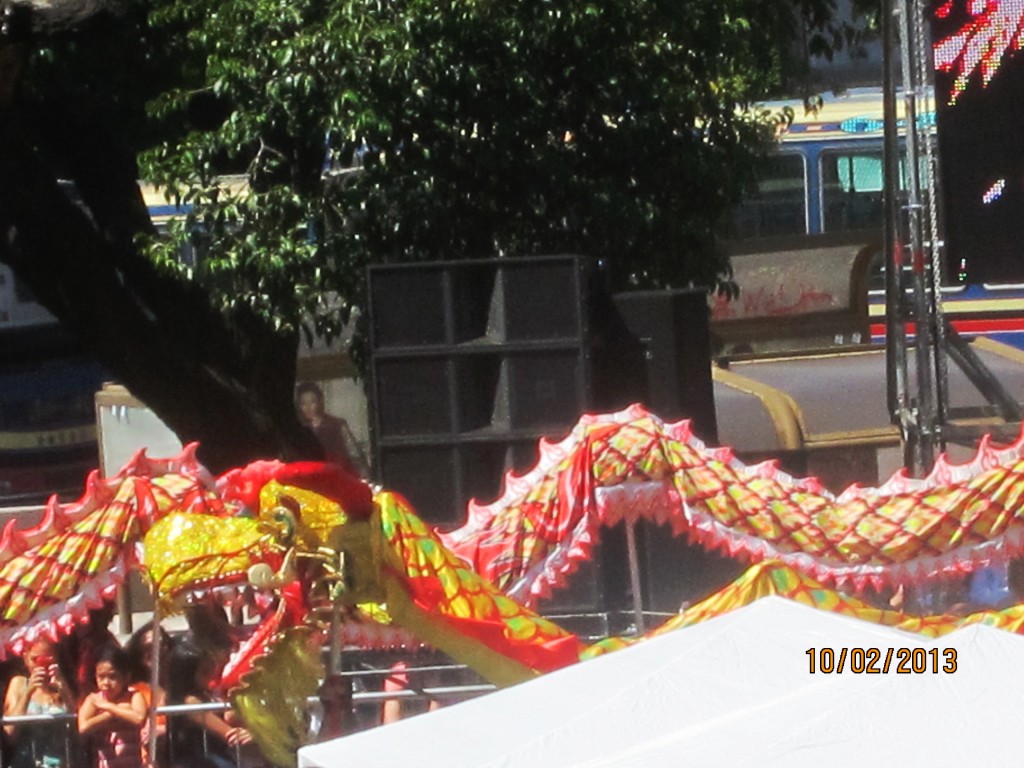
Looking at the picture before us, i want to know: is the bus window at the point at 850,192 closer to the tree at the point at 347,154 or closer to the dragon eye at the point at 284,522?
the tree at the point at 347,154

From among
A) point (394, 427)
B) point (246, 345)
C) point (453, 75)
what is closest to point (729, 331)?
point (246, 345)

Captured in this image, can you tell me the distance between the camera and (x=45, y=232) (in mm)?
9258

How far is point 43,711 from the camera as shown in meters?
6.58

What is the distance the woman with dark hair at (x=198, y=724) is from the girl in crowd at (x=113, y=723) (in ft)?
0.41

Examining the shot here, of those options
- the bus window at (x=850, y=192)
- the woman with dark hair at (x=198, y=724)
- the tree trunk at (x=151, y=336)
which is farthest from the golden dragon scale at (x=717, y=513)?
the bus window at (x=850, y=192)

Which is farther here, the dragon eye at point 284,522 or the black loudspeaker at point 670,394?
the black loudspeaker at point 670,394

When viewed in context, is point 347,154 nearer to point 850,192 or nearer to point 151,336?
point 151,336

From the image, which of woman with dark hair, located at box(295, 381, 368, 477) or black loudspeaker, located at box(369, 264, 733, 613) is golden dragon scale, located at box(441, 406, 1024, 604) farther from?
woman with dark hair, located at box(295, 381, 368, 477)

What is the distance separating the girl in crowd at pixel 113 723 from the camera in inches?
252

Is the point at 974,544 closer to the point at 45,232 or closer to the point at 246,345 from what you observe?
the point at 246,345

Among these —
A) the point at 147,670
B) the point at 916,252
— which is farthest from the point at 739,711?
the point at 916,252

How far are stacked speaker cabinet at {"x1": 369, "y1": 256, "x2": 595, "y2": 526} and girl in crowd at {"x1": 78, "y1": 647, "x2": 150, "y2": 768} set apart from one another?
1.17m

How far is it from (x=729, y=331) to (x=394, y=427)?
796 cm

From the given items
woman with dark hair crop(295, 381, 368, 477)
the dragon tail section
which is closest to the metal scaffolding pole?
the dragon tail section
